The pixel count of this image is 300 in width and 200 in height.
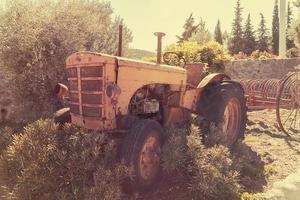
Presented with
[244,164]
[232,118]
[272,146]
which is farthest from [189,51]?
[244,164]

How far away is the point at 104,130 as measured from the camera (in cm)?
496

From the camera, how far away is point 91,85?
16.3 ft

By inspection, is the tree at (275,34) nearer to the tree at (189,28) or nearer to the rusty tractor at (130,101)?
the tree at (189,28)

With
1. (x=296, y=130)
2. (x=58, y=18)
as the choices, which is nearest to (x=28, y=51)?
(x=58, y=18)

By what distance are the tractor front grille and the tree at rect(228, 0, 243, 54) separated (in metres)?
45.1

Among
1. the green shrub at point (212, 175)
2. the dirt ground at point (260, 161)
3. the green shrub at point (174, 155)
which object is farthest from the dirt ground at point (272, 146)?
the green shrub at point (174, 155)

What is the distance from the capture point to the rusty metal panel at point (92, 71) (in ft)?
15.8

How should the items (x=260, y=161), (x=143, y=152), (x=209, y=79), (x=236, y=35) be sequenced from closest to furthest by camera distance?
(x=143, y=152)
(x=260, y=161)
(x=209, y=79)
(x=236, y=35)

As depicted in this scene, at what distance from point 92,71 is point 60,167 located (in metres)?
1.21

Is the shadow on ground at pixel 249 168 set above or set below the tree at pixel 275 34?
below

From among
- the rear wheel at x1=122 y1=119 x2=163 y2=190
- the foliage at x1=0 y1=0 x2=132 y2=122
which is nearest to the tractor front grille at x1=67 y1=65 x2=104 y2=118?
the rear wheel at x1=122 y1=119 x2=163 y2=190

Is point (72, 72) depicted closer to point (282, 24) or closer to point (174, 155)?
point (174, 155)

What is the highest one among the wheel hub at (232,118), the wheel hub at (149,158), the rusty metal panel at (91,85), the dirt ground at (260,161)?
the rusty metal panel at (91,85)

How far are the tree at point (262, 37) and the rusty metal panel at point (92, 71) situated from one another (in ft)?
151
